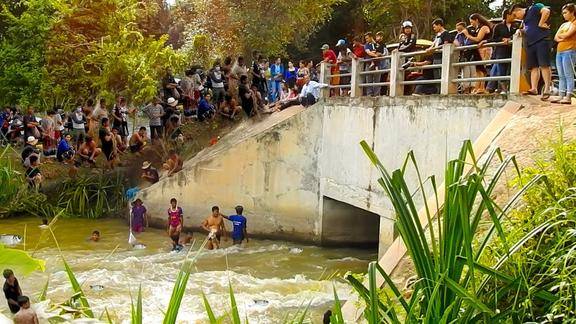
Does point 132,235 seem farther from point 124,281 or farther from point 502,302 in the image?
point 502,302

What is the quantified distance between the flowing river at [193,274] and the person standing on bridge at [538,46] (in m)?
3.97

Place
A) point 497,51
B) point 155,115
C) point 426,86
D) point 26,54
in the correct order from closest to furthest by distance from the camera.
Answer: point 497,51
point 426,86
point 155,115
point 26,54

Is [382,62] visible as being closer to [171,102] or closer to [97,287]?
[171,102]

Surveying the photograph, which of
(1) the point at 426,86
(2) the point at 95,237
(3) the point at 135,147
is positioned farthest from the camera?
(3) the point at 135,147

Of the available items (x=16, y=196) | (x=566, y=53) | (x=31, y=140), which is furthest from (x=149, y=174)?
(x=566, y=53)

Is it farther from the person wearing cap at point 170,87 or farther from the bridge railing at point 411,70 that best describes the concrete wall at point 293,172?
the person wearing cap at point 170,87

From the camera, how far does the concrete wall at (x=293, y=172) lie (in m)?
12.2

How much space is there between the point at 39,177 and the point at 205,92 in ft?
16.0

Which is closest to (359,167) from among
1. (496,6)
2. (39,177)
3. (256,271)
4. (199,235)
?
(256,271)

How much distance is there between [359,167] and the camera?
40.9 feet

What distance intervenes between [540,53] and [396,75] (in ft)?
10.6

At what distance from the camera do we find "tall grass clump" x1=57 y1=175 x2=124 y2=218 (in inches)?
A: 632

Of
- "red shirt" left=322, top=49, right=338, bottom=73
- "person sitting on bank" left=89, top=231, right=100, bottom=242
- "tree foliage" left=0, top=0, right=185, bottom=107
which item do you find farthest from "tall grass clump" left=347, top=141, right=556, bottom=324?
"tree foliage" left=0, top=0, right=185, bottom=107

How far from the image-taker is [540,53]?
26.9 feet
